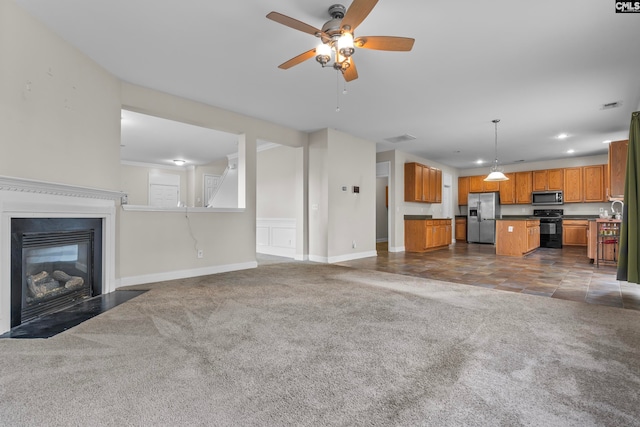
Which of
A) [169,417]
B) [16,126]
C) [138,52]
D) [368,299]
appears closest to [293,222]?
[368,299]

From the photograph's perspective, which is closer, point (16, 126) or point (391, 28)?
point (16, 126)

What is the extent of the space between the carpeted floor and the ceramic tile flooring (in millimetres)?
678

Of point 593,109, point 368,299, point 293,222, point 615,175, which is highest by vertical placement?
point 593,109

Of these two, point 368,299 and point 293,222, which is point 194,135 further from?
point 368,299

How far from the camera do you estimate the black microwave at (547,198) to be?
8797 millimetres

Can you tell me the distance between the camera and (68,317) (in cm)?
269

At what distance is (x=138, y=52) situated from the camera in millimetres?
3172

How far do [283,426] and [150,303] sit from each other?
242 centimetres

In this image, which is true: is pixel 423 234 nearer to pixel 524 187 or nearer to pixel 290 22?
pixel 524 187

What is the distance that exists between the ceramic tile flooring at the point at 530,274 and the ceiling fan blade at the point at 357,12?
11.2 ft

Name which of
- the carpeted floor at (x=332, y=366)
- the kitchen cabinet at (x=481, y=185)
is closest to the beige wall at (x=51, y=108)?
the carpeted floor at (x=332, y=366)

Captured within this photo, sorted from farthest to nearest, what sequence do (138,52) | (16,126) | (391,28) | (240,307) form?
(138,52)
(240,307)
(391,28)
(16,126)

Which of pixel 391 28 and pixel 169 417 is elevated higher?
pixel 391 28

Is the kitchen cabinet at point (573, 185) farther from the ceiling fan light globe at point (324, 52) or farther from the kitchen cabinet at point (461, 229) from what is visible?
Result: the ceiling fan light globe at point (324, 52)
